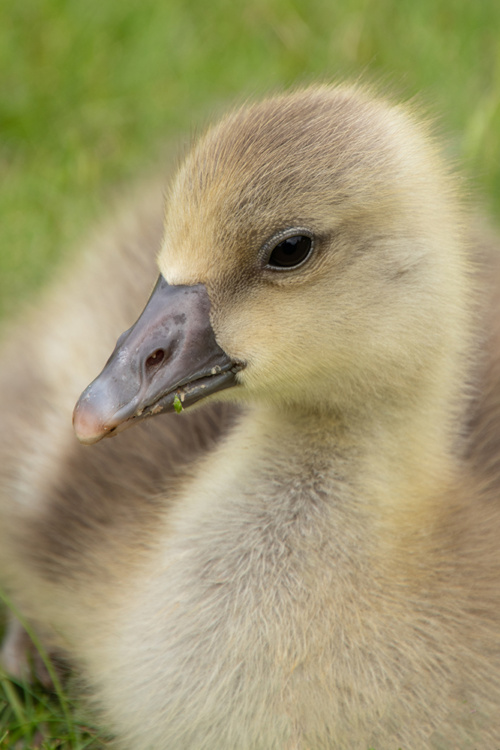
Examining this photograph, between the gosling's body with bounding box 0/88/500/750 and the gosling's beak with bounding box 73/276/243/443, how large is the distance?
1.0 inches

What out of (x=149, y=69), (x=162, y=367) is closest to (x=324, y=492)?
(x=162, y=367)

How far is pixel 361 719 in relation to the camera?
1.61 meters

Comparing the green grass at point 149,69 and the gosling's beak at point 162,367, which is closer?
the gosling's beak at point 162,367

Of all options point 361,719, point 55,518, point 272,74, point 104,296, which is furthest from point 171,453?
point 272,74

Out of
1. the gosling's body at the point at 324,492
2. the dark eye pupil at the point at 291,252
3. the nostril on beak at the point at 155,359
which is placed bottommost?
the gosling's body at the point at 324,492

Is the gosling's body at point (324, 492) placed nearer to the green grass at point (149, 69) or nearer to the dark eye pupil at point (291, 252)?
the dark eye pupil at point (291, 252)

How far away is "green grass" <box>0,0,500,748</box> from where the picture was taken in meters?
3.13

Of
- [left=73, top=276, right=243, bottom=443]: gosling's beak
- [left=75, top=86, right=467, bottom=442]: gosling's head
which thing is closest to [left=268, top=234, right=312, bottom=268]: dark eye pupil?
[left=75, top=86, right=467, bottom=442]: gosling's head

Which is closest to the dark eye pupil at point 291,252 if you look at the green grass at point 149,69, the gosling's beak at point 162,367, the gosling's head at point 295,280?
the gosling's head at point 295,280

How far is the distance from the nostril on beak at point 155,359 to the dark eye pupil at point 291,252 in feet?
0.62

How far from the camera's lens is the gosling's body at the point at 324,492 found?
5.13 feet

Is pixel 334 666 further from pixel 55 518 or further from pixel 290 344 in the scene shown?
pixel 55 518

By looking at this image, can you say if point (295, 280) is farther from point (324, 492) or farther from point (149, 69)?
point (149, 69)

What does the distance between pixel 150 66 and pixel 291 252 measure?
6.96 ft
